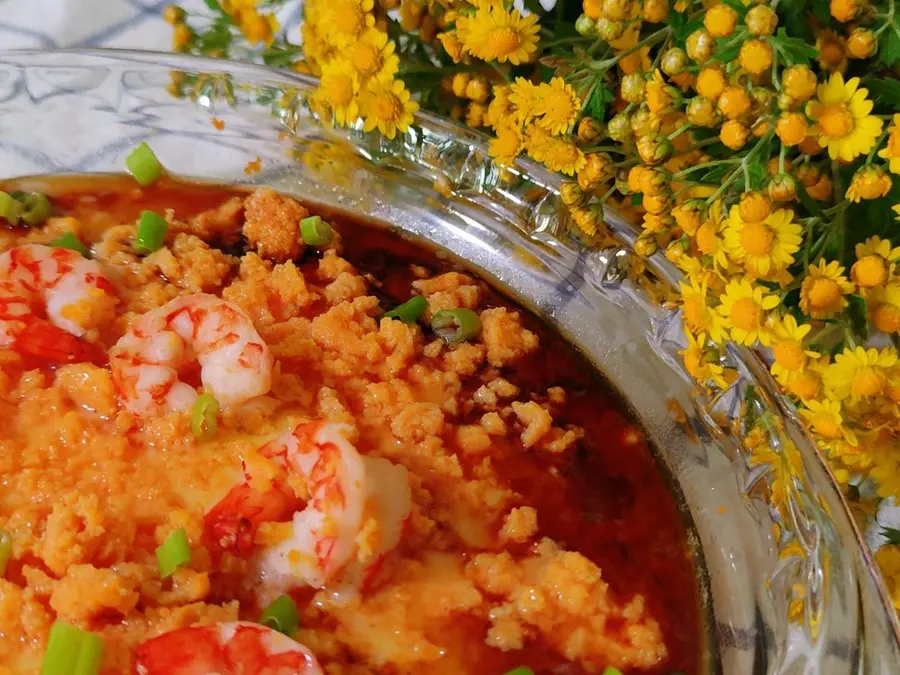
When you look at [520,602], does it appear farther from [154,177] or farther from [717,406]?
[154,177]

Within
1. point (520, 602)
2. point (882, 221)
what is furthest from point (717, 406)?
point (520, 602)

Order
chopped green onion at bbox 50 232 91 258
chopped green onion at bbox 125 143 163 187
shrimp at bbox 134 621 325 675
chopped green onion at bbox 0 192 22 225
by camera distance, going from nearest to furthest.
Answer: shrimp at bbox 134 621 325 675 < chopped green onion at bbox 50 232 91 258 < chopped green onion at bbox 0 192 22 225 < chopped green onion at bbox 125 143 163 187

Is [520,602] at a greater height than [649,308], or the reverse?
[649,308]

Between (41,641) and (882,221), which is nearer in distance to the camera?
(41,641)

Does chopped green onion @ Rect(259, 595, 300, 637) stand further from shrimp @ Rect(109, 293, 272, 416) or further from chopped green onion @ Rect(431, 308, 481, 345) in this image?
chopped green onion @ Rect(431, 308, 481, 345)

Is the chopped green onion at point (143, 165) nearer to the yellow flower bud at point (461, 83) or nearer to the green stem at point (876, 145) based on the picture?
the yellow flower bud at point (461, 83)

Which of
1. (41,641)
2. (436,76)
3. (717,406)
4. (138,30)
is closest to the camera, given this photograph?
(41,641)

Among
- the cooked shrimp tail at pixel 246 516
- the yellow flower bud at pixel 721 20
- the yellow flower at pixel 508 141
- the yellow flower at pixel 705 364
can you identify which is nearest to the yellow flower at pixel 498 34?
the yellow flower at pixel 508 141

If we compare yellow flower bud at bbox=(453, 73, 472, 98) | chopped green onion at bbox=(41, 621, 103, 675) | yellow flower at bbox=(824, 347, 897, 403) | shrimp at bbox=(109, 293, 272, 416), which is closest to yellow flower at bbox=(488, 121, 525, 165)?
yellow flower bud at bbox=(453, 73, 472, 98)
